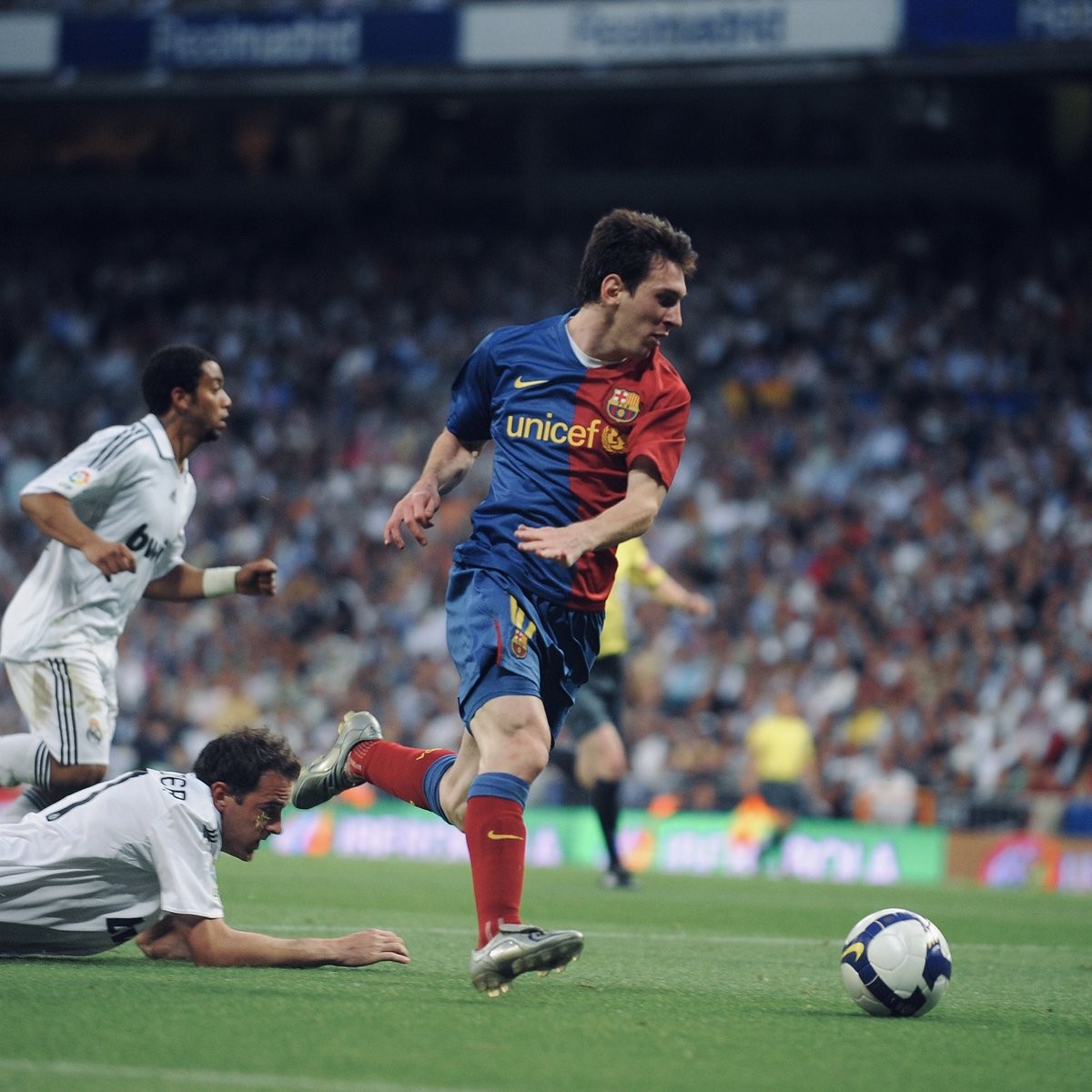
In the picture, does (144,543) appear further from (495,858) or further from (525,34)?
(525,34)

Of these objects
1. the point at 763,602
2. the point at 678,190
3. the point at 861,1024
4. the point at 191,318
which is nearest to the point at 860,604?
the point at 763,602

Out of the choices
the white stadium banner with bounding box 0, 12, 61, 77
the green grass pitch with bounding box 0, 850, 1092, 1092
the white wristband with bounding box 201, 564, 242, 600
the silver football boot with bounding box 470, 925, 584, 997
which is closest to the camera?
the green grass pitch with bounding box 0, 850, 1092, 1092

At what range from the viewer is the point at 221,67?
72.5 feet

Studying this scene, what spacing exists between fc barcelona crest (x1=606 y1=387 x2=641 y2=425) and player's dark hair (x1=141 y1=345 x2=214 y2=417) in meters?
2.14

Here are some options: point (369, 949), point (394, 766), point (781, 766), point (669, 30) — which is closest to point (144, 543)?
point (394, 766)

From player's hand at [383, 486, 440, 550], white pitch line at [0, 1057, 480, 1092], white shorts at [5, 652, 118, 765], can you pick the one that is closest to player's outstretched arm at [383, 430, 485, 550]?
player's hand at [383, 486, 440, 550]

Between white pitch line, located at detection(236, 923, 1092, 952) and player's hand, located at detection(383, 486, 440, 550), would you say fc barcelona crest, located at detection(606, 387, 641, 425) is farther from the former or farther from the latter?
white pitch line, located at detection(236, 923, 1092, 952)

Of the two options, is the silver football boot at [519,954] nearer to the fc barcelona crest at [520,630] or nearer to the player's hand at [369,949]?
the player's hand at [369,949]

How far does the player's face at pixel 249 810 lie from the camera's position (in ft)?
17.9

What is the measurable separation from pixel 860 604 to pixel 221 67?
34.2ft

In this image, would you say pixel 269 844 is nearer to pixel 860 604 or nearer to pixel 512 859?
pixel 860 604

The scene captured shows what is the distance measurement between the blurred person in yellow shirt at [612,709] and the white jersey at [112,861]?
5.78 meters

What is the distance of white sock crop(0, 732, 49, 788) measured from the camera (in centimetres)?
675

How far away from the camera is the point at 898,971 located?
5309 millimetres
